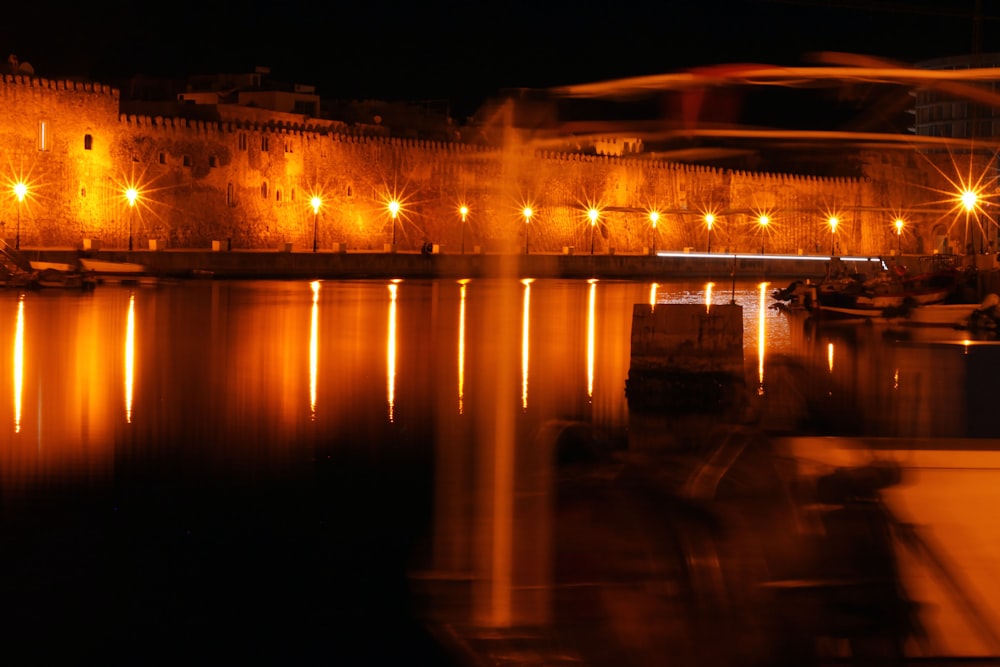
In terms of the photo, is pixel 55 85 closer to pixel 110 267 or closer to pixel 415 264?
pixel 110 267

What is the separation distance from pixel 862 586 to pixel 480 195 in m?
31.8

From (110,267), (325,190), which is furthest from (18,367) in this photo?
(325,190)

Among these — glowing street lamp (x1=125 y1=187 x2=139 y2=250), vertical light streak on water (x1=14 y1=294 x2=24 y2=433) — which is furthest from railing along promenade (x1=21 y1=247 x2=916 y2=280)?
vertical light streak on water (x1=14 y1=294 x2=24 y2=433)

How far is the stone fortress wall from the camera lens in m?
27.1

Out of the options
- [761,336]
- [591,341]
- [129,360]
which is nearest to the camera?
[129,360]

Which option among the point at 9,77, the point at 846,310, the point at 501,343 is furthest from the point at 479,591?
the point at 9,77

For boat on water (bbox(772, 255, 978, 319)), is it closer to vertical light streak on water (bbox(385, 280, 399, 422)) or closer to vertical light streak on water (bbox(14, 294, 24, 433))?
vertical light streak on water (bbox(385, 280, 399, 422))

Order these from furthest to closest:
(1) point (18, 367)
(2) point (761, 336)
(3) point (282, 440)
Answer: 1. (2) point (761, 336)
2. (1) point (18, 367)
3. (3) point (282, 440)

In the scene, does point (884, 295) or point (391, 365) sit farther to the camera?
point (884, 295)

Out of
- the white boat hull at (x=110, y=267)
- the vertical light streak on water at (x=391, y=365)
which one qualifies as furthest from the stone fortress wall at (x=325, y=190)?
the vertical light streak on water at (x=391, y=365)

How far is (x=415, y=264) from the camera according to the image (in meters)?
29.0

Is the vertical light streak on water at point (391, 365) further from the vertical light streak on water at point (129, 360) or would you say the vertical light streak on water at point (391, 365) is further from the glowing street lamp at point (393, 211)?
the glowing street lamp at point (393, 211)

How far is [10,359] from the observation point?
11.1 metres

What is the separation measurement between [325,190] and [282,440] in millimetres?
26405
